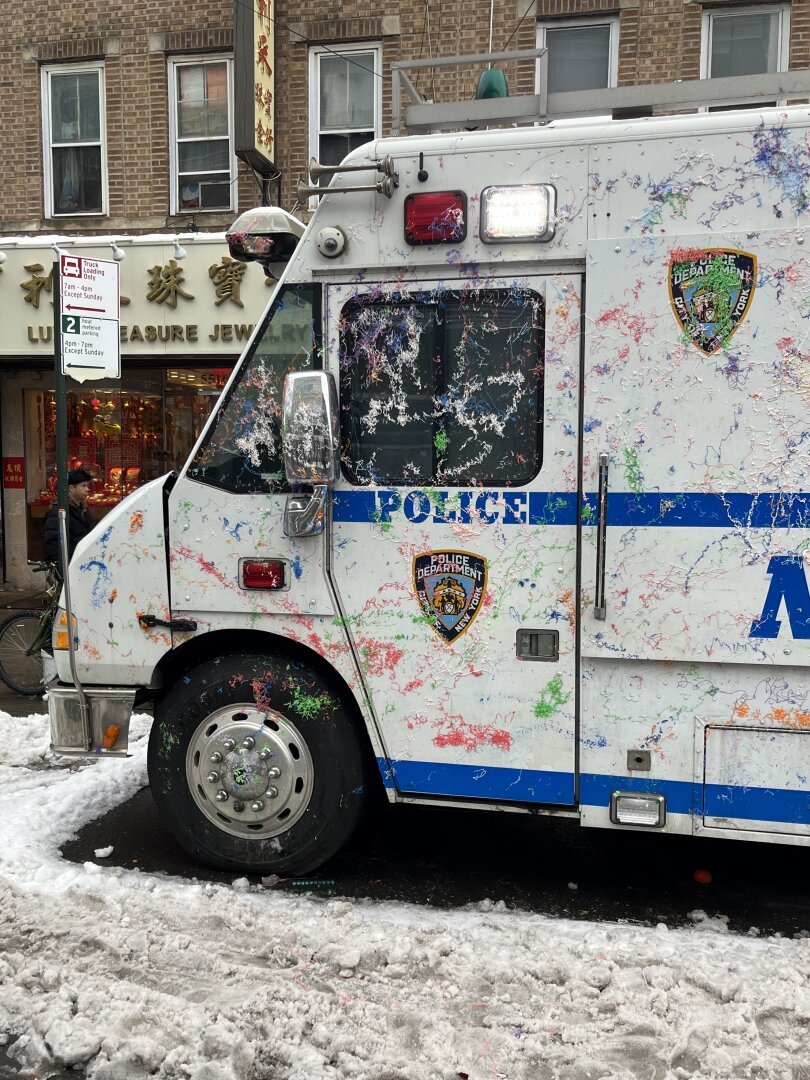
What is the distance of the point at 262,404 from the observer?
398cm

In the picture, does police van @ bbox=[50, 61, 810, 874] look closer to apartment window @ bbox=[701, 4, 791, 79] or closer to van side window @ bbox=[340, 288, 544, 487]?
van side window @ bbox=[340, 288, 544, 487]

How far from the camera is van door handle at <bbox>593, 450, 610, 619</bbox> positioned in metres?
3.57

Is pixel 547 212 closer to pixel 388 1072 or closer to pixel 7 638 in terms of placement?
pixel 388 1072

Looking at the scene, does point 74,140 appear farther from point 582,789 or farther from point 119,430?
point 582,789

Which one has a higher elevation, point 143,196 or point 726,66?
point 726,66

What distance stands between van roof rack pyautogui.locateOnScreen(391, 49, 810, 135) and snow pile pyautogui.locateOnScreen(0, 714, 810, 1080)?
339 cm

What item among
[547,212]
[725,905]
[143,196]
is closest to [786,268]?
[547,212]

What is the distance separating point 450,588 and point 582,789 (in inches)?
38.9

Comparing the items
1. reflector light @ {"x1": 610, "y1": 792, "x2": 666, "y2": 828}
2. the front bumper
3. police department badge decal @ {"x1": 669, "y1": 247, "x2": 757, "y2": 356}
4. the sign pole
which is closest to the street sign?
the sign pole

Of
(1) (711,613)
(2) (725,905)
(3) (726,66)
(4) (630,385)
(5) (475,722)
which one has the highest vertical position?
(3) (726,66)

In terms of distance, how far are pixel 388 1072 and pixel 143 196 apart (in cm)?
1134

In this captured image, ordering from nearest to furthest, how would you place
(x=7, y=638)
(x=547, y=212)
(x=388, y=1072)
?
(x=388, y=1072) → (x=547, y=212) → (x=7, y=638)

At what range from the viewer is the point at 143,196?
1170 centimetres

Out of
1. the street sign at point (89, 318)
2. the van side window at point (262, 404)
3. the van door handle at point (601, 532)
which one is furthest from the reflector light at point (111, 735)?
the street sign at point (89, 318)
